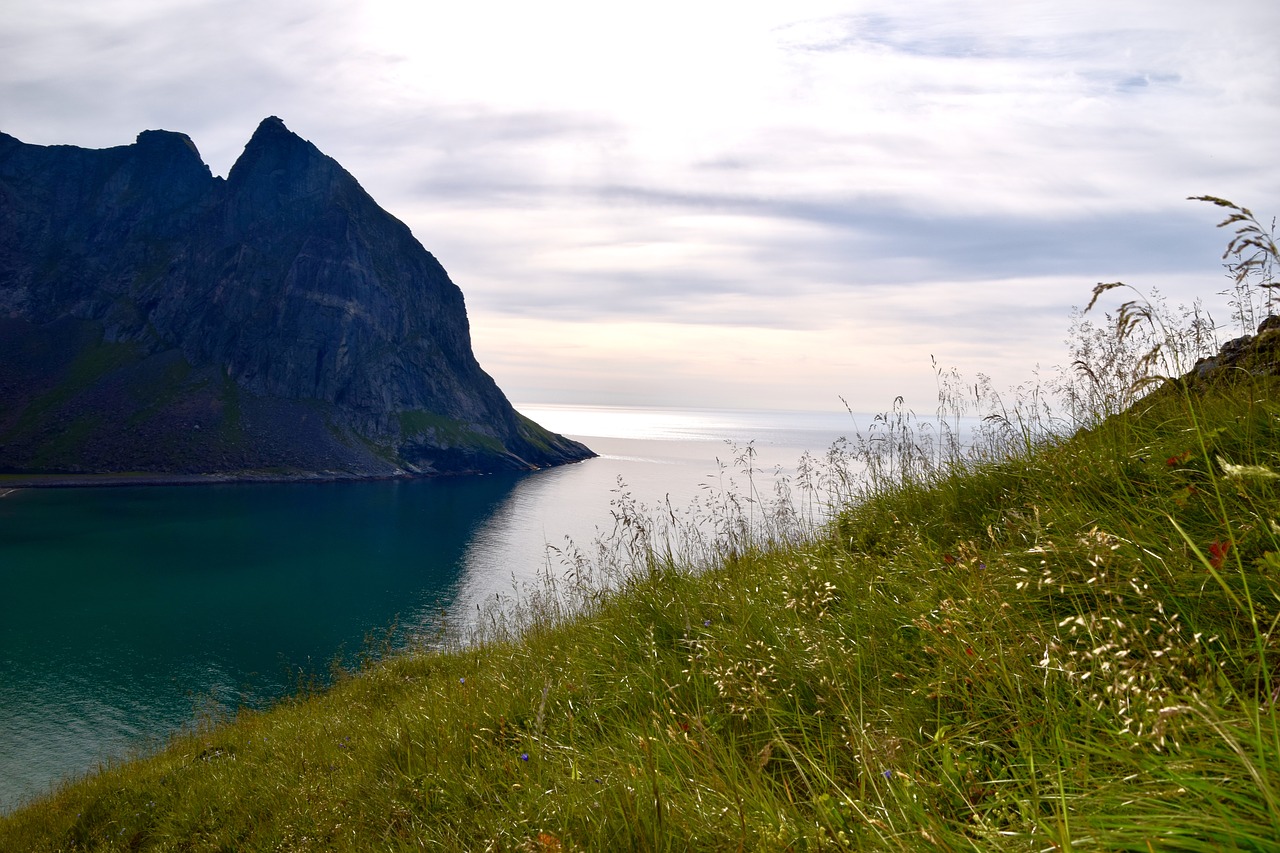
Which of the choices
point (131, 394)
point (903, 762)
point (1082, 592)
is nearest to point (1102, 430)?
point (1082, 592)

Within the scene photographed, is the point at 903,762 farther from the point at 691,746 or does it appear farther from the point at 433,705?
the point at 433,705

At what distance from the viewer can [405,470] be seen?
590 ft

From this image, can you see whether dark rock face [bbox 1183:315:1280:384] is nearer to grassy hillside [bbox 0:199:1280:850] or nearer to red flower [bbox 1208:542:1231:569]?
grassy hillside [bbox 0:199:1280:850]

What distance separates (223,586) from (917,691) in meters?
76.0

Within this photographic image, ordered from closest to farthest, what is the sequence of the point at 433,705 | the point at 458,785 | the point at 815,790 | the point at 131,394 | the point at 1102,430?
the point at 815,790 < the point at 458,785 < the point at 1102,430 < the point at 433,705 < the point at 131,394

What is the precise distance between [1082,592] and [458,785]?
4.39 m

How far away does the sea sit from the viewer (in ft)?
103

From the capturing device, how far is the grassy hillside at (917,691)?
7.80 feet

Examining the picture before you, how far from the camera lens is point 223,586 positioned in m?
64.9

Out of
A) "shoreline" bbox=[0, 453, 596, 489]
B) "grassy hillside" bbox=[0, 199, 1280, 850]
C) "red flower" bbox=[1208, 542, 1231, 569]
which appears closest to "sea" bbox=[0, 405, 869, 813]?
"grassy hillside" bbox=[0, 199, 1280, 850]

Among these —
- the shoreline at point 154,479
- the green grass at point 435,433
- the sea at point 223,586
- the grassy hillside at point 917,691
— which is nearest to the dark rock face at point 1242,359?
the grassy hillside at point 917,691

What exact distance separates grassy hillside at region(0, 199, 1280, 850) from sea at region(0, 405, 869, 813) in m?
3.53

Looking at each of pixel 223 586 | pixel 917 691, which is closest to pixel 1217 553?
pixel 917 691

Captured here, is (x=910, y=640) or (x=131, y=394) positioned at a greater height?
(x=131, y=394)
